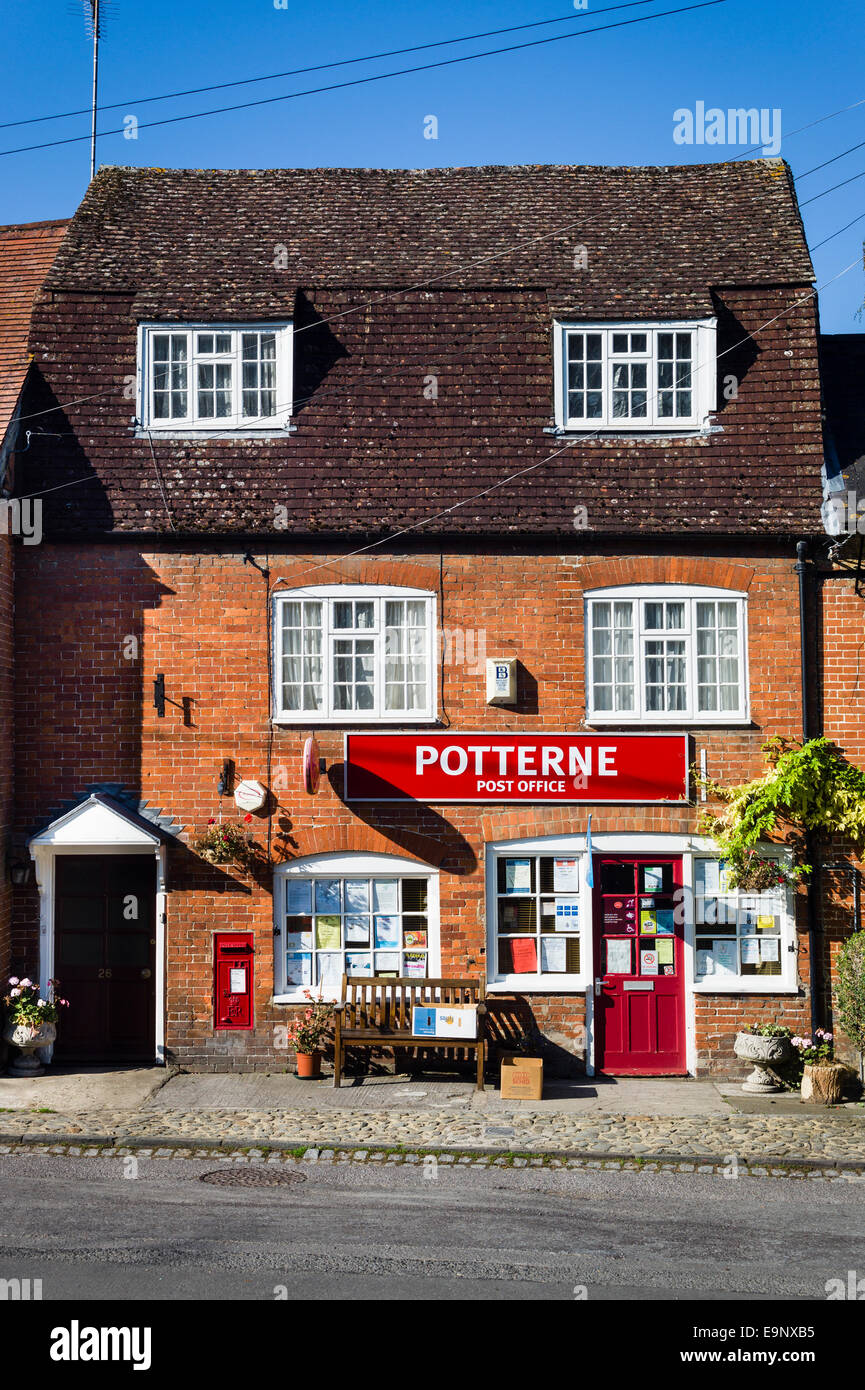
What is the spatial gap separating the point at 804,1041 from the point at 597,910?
2.71 m

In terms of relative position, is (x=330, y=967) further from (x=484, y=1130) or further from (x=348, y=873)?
(x=484, y=1130)

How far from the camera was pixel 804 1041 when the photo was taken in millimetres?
14211

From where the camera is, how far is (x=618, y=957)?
48.5ft

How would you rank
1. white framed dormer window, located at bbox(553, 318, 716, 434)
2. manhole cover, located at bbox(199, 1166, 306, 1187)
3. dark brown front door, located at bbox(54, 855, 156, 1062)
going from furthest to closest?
white framed dormer window, located at bbox(553, 318, 716, 434)
dark brown front door, located at bbox(54, 855, 156, 1062)
manhole cover, located at bbox(199, 1166, 306, 1187)

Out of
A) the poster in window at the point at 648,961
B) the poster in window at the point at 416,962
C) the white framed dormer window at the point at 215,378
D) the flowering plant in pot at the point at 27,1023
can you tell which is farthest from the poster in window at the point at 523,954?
the white framed dormer window at the point at 215,378

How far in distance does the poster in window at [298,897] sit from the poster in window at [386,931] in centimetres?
83

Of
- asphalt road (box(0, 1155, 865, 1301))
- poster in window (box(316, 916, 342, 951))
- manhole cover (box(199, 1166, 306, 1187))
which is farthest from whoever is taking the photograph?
poster in window (box(316, 916, 342, 951))

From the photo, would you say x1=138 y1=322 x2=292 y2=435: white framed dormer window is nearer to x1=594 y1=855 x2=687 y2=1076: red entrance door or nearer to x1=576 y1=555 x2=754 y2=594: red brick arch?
x1=576 y1=555 x2=754 y2=594: red brick arch

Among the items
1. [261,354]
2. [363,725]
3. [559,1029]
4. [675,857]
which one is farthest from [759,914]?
[261,354]

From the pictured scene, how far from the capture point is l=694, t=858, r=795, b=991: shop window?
1467cm

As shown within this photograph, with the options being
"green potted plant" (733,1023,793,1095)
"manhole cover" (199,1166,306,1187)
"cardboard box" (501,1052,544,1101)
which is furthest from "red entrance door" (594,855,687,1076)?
"manhole cover" (199,1166,306,1187)

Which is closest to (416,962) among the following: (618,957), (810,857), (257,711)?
(618,957)

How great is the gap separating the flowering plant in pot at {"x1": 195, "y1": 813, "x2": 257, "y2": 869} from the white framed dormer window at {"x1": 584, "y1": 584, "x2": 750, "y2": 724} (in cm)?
429
